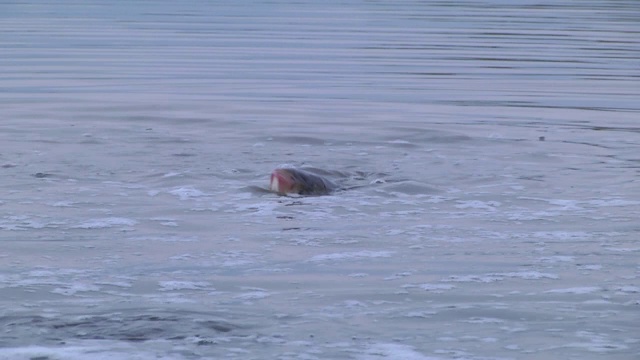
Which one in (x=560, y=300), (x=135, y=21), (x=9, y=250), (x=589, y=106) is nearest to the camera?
(x=560, y=300)

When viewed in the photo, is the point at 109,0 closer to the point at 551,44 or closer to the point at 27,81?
the point at 551,44

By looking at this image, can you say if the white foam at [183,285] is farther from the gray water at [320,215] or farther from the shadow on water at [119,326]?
the shadow on water at [119,326]

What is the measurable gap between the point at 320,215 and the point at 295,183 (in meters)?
0.74

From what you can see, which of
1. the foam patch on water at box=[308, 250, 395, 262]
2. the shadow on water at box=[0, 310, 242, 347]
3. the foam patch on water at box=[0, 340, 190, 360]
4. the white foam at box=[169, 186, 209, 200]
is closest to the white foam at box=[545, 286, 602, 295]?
the foam patch on water at box=[308, 250, 395, 262]

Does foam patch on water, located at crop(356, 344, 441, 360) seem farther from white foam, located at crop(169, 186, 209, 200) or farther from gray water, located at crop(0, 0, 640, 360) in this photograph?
white foam, located at crop(169, 186, 209, 200)

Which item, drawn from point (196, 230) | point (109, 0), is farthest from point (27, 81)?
point (109, 0)

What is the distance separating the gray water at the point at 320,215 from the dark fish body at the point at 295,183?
7.5 inches

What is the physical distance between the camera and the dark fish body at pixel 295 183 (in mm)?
8656

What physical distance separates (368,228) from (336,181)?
1566 millimetres

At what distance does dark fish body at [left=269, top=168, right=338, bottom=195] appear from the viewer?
8656 millimetres

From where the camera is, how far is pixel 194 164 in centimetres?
975

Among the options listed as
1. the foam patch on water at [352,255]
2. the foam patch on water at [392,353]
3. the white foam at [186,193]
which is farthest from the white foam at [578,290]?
the white foam at [186,193]

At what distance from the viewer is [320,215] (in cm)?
798

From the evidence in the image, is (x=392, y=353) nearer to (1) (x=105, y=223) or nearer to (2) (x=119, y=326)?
(2) (x=119, y=326)
